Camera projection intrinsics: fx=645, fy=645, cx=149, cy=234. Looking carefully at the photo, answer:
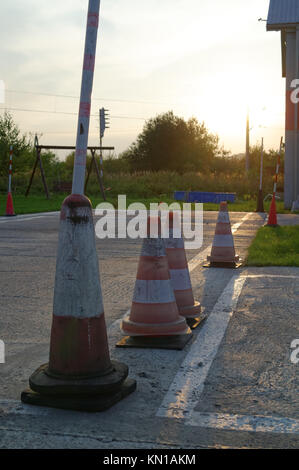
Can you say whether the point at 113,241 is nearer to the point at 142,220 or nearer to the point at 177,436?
the point at 142,220

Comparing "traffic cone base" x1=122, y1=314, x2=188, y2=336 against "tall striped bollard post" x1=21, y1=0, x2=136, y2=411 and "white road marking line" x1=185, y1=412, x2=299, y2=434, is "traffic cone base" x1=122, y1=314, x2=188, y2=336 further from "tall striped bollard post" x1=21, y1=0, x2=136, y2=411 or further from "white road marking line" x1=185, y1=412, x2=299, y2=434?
"white road marking line" x1=185, y1=412, x2=299, y2=434

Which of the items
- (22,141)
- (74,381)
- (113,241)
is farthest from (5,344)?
(22,141)

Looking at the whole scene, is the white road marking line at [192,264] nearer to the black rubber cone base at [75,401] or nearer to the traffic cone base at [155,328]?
the traffic cone base at [155,328]

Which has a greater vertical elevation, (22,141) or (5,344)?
(22,141)

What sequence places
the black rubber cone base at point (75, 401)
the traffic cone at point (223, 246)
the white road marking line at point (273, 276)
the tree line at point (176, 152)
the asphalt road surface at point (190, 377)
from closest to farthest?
the asphalt road surface at point (190, 377)
the black rubber cone base at point (75, 401)
the white road marking line at point (273, 276)
the traffic cone at point (223, 246)
the tree line at point (176, 152)

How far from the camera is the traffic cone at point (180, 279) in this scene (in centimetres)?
536

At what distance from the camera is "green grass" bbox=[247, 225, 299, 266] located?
881cm

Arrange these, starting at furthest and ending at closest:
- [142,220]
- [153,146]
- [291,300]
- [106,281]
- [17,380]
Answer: [153,146] → [142,220] → [106,281] → [291,300] → [17,380]

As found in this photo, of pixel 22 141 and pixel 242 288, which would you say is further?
pixel 22 141

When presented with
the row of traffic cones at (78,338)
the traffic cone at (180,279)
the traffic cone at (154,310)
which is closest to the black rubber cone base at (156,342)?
the traffic cone at (154,310)

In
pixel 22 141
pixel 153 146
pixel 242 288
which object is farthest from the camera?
pixel 153 146

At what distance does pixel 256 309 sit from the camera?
19.0 ft

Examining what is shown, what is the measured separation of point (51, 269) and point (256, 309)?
3.35 metres

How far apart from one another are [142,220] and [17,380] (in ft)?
44.2
